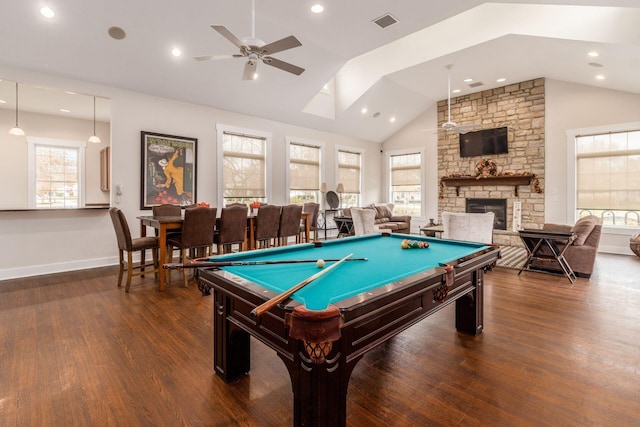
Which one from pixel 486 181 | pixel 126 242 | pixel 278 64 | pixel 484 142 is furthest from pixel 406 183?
pixel 126 242

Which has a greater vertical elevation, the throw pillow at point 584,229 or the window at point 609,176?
the window at point 609,176

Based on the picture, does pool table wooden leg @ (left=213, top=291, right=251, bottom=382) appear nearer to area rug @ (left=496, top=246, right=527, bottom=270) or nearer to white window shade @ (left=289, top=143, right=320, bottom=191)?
area rug @ (left=496, top=246, right=527, bottom=270)

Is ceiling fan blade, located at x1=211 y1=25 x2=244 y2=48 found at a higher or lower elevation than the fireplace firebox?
higher

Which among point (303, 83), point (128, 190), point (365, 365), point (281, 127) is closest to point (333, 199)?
point (281, 127)

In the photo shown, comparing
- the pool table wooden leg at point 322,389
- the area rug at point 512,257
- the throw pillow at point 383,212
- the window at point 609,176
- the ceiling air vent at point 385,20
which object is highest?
the ceiling air vent at point 385,20

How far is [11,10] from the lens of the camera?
12.0 feet

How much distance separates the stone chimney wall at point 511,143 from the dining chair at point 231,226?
21.7ft

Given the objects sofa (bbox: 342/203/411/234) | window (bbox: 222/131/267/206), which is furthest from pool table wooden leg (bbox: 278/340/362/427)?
sofa (bbox: 342/203/411/234)

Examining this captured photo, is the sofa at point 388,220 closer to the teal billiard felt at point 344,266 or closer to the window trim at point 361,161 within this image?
the window trim at point 361,161

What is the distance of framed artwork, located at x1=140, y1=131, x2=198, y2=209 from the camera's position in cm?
552

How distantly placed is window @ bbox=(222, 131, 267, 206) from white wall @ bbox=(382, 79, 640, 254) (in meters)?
6.88

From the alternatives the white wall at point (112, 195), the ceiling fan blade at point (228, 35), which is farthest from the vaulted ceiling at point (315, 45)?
the ceiling fan blade at point (228, 35)

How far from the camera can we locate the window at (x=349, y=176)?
30.8 feet

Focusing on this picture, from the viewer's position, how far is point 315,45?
18.0ft
